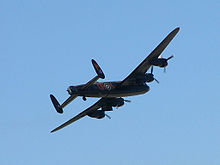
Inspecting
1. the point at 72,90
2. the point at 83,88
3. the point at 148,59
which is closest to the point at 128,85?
the point at 148,59

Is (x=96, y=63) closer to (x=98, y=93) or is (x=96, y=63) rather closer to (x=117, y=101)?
(x=98, y=93)

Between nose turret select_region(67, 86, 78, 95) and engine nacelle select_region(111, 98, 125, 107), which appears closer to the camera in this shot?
nose turret select_region(67, 86, 78, 95)

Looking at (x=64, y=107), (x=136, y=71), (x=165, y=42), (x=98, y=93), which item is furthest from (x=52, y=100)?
(x=165, y=42)

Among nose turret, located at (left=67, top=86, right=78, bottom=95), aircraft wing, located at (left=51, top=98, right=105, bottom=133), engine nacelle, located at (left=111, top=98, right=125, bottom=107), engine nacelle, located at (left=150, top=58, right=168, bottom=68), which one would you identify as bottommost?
engine nacelle, located at (left=111, top=98, right=125, bottom=107)

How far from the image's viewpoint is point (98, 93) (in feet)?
219

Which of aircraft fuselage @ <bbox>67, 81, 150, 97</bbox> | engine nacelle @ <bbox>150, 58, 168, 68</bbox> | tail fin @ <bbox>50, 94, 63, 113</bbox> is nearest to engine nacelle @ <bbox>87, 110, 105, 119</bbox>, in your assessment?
aircraft fuselage @ <bbox>67, 81, 150, 97</bbox>

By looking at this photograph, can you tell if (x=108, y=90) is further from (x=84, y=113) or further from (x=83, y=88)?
(x=84, y=113)

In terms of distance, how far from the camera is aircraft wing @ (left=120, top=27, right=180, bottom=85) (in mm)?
65250

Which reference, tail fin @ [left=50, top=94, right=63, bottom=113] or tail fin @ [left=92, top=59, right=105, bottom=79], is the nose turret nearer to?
tail fin @ [left=50, top=94, right=63, bottom=113]

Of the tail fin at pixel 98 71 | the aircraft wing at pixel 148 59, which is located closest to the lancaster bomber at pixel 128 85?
the aircraft wing at pixel 148 59

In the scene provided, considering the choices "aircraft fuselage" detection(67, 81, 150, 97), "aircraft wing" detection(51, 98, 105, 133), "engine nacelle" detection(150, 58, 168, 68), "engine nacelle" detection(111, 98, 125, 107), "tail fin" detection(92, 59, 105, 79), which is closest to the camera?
"tail fin" detection(92, 59, 105, 79)

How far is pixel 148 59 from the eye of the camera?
6769 cm

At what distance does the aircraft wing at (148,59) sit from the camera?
65250 millimetres

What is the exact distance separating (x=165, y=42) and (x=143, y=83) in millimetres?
6942
